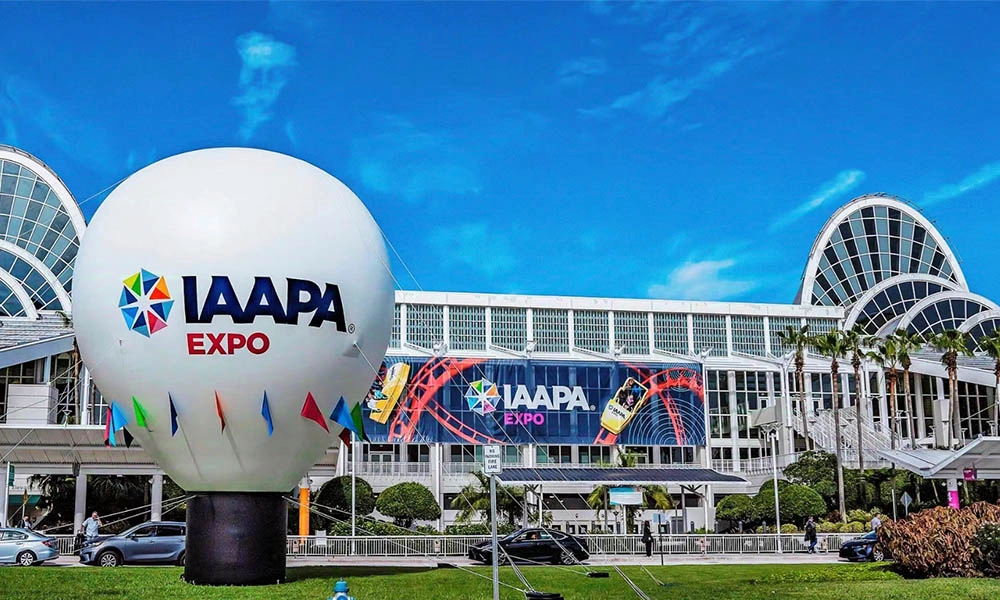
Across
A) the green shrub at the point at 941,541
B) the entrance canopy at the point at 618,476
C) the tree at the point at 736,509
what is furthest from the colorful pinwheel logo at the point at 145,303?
the tree at the point at 736,509

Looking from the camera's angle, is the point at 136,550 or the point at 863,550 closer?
the point at 136,550

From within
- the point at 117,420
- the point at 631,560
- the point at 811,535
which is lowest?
the point at 631,560

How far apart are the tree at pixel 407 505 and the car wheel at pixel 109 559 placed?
2188 cm

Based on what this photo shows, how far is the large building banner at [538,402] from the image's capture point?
6153 cm

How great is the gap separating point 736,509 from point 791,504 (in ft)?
8.48

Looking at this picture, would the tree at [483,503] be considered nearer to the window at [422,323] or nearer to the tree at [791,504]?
the tree at [791,504]

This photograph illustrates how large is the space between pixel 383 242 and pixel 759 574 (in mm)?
14213

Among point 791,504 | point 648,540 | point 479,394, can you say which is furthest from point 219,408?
point 479,394

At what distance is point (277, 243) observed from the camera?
16.1m

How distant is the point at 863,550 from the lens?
32.8 m

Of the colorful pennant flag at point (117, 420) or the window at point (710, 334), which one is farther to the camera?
the window at point (710, 334)

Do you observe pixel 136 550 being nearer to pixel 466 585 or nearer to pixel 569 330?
pixel 466 585

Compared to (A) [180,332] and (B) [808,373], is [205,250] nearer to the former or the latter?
(A) [180,332]

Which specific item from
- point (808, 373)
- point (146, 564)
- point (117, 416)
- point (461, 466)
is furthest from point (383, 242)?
point (808, 373)
